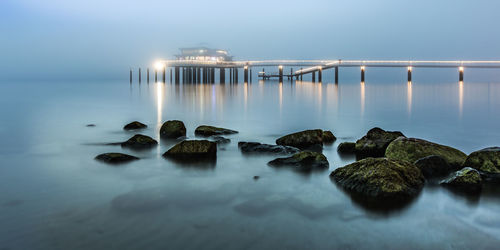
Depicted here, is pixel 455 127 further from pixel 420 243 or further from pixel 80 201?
pixel 80 201

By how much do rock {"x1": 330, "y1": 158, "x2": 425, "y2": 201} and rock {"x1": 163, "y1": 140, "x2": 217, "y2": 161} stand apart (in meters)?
3.07

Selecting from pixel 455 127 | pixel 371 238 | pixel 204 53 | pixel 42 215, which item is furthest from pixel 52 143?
pixel 204 53

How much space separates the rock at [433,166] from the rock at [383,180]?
485 millimetres

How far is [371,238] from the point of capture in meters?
4.37

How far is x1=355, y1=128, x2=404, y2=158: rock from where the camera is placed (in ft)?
28.9

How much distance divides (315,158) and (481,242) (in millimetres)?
3751

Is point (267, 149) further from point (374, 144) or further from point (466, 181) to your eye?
point (466, 181)

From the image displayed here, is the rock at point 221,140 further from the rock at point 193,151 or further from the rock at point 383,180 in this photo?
the rock at point 383,180

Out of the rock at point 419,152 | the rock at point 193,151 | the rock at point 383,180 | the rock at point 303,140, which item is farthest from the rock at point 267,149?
the rock at point 383,180

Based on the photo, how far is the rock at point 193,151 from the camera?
8320mm

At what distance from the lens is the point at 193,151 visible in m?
8.42

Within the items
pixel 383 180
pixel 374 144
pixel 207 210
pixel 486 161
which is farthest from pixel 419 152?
pixel 207 210

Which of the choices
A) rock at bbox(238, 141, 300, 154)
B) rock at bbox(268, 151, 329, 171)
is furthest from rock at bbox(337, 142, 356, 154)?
rock at bbox(268, 151, 329, 171)

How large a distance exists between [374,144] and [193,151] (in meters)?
3.99
